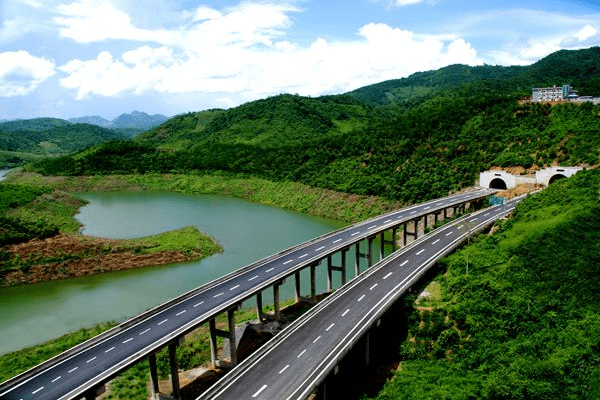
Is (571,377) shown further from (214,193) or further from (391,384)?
(214,193)

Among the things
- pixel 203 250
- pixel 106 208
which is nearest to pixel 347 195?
pixel 203 250

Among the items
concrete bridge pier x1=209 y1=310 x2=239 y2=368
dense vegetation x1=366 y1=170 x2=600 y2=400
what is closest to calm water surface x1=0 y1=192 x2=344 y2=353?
concrete bridge pier x1=209 y1=310 x2=239 y2=368

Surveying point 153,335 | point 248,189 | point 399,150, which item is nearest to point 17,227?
point 153,335

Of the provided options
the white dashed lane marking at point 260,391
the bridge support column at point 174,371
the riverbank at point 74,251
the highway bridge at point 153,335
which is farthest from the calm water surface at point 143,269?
the white dashed lane marking at point 260,391

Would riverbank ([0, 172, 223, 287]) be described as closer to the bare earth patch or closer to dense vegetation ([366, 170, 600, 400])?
the bare earth patch

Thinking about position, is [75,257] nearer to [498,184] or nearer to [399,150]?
[399,150]

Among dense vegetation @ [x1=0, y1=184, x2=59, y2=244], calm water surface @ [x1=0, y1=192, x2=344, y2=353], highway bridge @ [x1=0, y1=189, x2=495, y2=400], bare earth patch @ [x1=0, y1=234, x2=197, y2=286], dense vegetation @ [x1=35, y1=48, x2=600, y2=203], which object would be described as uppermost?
dense vegetation @ [x1=35, y1=48, x2=600, y2=203]
